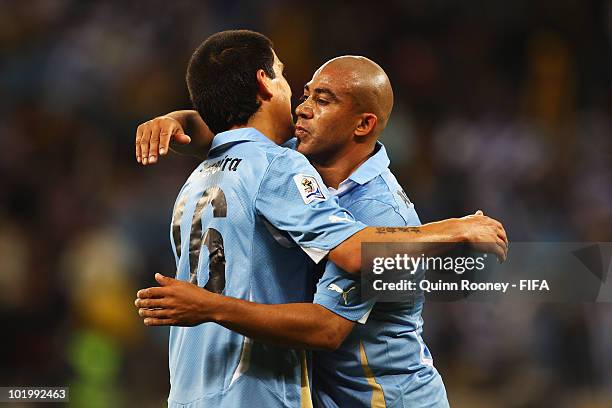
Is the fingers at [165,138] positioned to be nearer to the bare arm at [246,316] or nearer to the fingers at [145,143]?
the fingers at [145,143]

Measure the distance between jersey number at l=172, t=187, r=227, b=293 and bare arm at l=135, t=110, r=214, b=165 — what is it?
0.21m

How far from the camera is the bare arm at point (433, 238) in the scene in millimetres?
2617

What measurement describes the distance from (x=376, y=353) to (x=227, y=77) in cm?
103

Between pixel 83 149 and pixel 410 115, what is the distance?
280cm

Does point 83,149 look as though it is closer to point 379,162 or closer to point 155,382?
point 155,382

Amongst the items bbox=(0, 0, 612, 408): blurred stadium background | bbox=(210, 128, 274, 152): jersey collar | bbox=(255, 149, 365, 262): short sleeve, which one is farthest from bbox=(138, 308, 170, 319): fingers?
bbox=(0, 0, 612, 408): blurred stadium background

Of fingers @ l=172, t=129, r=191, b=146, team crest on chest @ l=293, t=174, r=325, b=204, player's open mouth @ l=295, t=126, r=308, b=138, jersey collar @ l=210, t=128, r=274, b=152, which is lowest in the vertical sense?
team crest on chest @ l=293, t=174, r=325, b=204

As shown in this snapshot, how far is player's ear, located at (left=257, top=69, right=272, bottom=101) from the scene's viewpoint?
294 cm

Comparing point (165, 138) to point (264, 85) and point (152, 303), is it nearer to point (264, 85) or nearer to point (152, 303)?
point (264, 85)

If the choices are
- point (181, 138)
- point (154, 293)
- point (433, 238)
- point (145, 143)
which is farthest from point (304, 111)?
point (154, 293)

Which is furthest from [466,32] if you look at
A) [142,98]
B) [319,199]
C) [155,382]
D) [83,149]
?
[319,199]

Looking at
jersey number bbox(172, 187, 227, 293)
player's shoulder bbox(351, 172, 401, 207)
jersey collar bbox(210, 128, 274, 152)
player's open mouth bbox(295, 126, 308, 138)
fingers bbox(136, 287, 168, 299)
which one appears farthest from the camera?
player's open mouth bbox(295, 126, 308, 138)

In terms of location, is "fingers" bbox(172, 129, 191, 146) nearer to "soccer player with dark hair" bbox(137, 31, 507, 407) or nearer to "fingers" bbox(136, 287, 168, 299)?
"soccer player with dark hair" bbox(137, 31, 507, 407)

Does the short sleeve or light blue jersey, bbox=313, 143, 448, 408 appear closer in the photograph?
the short sleeve
